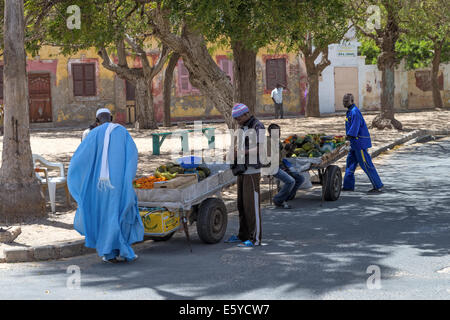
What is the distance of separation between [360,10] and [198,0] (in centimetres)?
1369

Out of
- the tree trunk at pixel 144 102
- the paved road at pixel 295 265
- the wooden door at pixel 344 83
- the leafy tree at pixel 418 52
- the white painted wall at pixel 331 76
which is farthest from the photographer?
the wooden door at pixel 344 83

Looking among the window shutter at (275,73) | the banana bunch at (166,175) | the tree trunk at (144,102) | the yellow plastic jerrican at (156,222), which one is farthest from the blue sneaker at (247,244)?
the window shutter at (275,73)

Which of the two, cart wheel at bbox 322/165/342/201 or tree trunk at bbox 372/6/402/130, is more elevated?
tree trunk at bbox 372/6/402/130

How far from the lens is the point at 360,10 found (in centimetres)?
2416

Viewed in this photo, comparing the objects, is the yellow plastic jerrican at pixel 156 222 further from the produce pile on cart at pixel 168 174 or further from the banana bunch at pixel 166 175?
Result: the banana bunch at pixel 166 175

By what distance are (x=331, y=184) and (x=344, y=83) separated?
30649mm

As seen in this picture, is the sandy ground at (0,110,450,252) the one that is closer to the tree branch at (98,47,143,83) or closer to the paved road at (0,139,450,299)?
the paved road at (0,139,450,299)

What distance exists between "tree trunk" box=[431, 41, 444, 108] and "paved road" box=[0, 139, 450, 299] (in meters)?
28.1

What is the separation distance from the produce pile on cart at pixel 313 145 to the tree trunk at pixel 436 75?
2720 cm

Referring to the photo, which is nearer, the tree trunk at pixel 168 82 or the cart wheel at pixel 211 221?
the cart wheel at pixel 211 221

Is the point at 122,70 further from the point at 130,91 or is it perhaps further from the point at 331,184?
the point at 331,184

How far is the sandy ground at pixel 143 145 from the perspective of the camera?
9492 millimetres

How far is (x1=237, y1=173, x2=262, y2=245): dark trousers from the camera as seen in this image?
8.60m

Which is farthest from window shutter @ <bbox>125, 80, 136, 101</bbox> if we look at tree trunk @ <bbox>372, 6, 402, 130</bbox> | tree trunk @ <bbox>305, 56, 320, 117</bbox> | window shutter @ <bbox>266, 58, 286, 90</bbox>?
tree trunk @ <bbox>372, 6, 402, 130</bbox>
